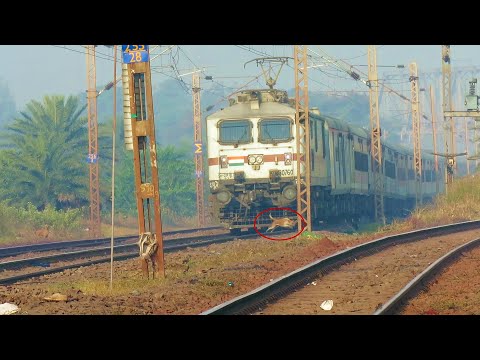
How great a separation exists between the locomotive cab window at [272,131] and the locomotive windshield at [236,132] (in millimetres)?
396

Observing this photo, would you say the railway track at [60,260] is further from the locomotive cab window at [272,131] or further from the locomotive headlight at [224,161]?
the locomotive cab window at [272,131]

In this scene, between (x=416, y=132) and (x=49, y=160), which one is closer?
(x=49, y=160)

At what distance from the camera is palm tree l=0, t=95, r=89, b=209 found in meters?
47.3

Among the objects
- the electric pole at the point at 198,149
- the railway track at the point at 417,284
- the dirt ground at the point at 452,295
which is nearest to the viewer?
the railway track at the point at 417,284

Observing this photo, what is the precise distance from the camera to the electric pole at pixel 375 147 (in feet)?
143

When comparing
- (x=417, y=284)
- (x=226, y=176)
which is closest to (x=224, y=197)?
(x=226, y=176)

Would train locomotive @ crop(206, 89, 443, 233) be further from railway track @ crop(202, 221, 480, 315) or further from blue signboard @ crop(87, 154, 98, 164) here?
blue signboard @ crop(87, 154, 98, 164)

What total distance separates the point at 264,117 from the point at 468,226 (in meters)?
9.10

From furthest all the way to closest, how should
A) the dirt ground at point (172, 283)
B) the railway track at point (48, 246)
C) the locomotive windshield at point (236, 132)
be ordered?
the locomotive windshield at point (236, 132), the railway track at point (48, 246), the dirt ground at point (172, 283)

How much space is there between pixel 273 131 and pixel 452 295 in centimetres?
1723

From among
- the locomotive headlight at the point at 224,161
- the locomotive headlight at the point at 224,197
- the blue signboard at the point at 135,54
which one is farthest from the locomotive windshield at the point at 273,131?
the blue signboard at the point at 135,54

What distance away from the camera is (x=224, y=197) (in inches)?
1270

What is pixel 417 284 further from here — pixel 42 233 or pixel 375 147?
pixel 375 147
